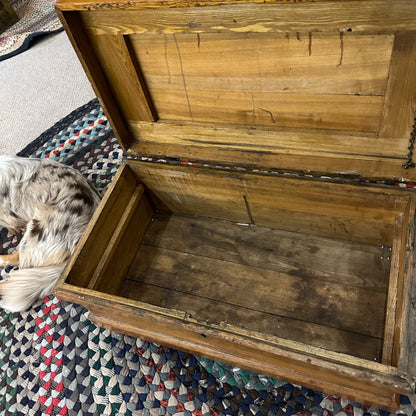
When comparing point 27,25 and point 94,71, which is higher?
point 94,71

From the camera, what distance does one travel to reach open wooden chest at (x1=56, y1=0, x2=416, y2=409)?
2.11 feet

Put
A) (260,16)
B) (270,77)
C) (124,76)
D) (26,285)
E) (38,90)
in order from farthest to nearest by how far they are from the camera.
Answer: (38,90)
(26,285)
(124,76)
(270,77)
(260,16)

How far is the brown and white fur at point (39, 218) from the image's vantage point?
3.51ft

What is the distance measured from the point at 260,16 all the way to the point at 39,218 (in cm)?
82

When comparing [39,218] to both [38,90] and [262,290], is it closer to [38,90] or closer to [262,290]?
[262,290]

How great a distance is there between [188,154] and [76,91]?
113cm

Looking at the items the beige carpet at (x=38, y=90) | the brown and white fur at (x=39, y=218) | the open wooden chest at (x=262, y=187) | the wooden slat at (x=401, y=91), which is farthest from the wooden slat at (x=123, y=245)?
the beige carpet at (x=38, y=90)

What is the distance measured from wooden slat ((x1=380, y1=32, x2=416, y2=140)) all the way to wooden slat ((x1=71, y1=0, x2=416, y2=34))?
36mm

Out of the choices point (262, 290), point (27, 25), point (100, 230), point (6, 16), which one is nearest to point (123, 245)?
point (100, 230)

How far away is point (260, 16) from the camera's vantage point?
620 millimetres

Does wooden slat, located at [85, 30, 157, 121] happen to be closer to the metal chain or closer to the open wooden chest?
the open wooden chest

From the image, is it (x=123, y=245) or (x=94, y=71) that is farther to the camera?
(x=123, y=245)

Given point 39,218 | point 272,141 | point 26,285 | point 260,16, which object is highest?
point 260,16

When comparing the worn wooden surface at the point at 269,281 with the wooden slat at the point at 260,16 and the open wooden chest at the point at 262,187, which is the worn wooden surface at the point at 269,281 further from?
the wooden slat at the point at 260,16
